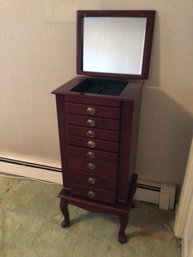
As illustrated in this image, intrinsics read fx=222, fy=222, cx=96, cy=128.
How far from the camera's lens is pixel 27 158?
1.71 m

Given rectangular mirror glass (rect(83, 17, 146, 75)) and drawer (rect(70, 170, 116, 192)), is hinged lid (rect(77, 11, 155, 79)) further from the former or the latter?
drawer (rect(70, 170, 116, 192))

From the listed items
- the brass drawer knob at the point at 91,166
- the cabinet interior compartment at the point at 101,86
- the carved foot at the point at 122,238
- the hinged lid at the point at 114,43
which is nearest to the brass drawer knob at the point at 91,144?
the brass drawer knob at the point at 91,166

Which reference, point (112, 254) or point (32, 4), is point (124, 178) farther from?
point (32, 4)

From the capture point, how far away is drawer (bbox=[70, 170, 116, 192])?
112cm

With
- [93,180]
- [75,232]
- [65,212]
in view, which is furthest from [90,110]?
[75,232]

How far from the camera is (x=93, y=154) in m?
1.07

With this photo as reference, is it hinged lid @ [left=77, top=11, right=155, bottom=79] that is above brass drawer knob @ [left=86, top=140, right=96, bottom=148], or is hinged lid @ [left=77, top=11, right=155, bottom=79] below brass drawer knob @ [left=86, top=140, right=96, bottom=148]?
above

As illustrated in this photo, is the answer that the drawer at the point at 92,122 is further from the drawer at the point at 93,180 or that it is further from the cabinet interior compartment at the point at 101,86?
the drawer at the point at 93,180

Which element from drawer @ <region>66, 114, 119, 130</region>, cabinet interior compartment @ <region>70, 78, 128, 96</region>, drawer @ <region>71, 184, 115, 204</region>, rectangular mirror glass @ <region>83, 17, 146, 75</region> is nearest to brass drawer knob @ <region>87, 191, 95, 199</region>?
drawer @ <region>71, 184, 115, 204</region>

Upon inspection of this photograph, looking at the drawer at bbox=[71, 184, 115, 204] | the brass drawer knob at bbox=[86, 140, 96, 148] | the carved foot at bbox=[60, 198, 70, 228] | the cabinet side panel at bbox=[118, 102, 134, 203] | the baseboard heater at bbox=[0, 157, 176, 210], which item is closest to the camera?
the cabinet side panel at bbox=[118, 102, 134, 203]

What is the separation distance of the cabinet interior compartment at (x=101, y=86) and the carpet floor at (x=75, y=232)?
0.81m

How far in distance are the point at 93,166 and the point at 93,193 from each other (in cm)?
17

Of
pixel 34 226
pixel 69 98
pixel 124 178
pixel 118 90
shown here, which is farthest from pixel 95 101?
pixel 34 226

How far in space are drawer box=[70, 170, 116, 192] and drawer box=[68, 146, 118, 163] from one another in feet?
0.35
